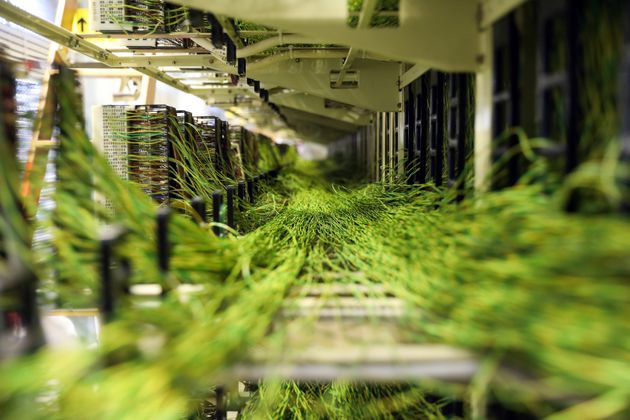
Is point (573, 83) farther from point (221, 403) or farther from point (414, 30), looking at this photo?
point (221, 403)

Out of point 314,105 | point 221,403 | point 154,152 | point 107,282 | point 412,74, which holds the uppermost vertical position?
point 314,105

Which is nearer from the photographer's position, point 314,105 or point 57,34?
point 57,34

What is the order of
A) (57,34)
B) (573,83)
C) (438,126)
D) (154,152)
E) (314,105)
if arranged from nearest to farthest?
(573,83)
(438,126)
(154,152)
(57,34)
(314,105)

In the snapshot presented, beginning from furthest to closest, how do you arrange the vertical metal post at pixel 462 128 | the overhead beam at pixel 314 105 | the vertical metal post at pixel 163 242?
1. the overhead beam at pixel 314 105
2. the vertical metal post at pixel 462 128
3. the vertical metal post at pixel 163 242

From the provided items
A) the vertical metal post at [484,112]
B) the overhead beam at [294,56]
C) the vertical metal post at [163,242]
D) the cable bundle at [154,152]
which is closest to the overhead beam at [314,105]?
the overhead beam at [294,56]

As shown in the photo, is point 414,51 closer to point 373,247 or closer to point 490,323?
point 373,247

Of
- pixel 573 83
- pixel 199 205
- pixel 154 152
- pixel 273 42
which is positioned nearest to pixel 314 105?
pixel 273 42

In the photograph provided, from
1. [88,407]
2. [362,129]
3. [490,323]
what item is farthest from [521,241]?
[362,129]

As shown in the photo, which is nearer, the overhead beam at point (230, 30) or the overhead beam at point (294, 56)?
the overhead beam at point (230, 30)

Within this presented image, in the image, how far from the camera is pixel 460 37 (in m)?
1.79

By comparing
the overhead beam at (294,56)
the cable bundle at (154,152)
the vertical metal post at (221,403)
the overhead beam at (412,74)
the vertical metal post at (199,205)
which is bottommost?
the vertical metal post at (221,403)

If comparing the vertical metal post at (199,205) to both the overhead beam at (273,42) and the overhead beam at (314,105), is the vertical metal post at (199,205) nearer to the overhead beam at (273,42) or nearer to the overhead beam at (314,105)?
the overhead beam at (273,42)

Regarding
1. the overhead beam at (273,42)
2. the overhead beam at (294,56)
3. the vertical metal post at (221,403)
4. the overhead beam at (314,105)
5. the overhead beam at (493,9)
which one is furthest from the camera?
the overhead beam at (314,105)

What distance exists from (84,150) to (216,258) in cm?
50
